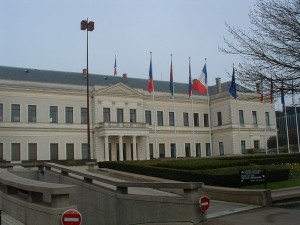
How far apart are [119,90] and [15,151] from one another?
631 inches

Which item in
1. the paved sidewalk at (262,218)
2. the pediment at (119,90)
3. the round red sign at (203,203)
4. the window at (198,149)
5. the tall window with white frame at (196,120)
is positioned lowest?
the paved sidewalk at (262,218)

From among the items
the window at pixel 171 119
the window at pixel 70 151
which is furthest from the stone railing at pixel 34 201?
the window at pixel 171 119

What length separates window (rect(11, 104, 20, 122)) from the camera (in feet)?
166

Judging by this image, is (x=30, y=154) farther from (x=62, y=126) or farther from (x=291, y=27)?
(x=291, y=27)

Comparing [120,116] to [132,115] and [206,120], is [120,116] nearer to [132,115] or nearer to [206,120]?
[132,115]

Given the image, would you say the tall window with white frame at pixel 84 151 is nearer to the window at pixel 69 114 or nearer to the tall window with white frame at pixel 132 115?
the window at pixel 69 114

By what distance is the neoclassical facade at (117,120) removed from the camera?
51.2 metres

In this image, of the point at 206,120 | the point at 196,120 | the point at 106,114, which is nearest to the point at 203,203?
the point at 106,114

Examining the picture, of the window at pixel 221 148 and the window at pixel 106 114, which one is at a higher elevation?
the window at pixel 106 114

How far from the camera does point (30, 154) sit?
5116 cm

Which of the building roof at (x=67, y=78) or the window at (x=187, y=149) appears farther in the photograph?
the window at (x=187, y=149)

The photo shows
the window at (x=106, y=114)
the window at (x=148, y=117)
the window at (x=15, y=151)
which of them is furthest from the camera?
the window at (x=148, y=117)

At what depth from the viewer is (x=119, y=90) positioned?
57250 mm

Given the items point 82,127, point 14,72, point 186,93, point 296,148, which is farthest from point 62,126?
point 296,148
